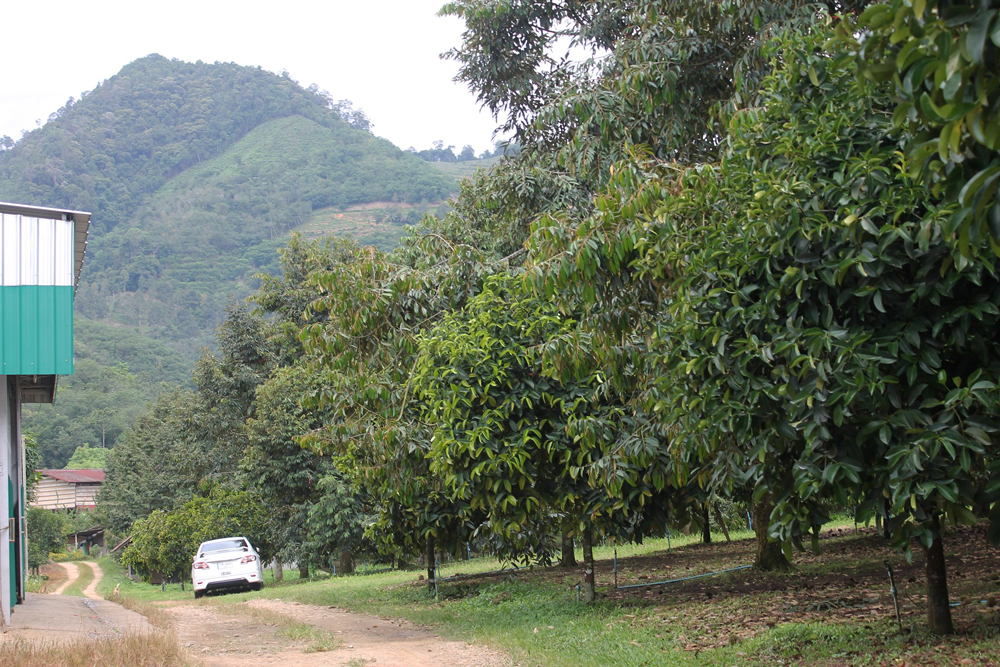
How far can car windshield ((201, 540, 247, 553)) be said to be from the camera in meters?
20.6

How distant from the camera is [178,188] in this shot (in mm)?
151375

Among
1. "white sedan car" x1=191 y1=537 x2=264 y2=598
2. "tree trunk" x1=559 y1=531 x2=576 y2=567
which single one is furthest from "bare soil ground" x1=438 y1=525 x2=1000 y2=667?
"white sedan car" x1=191 y1=537 x2=264 y2=598

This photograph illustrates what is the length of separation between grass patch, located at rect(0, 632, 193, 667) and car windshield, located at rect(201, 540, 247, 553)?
501 inches

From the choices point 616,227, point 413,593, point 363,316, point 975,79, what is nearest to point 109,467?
point 413,593

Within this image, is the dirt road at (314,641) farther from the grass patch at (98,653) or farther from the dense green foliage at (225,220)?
the dense green foliage at (225,220)

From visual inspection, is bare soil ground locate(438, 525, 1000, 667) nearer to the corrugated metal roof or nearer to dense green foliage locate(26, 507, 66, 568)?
the corrugated metal roof

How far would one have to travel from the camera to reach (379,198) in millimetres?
124812

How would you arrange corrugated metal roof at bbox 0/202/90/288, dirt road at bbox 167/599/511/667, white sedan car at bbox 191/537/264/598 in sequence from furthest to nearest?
white sedan car at bbox 191/537/264/598 < corrugated metal roof at bbox 0/202/90/288 < dirt road at bbox 167/599/511/667

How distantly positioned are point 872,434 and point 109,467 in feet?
218

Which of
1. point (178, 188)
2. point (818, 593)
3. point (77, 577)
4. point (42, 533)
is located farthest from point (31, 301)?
point (178, 188)

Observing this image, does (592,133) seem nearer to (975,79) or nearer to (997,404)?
(997,404)

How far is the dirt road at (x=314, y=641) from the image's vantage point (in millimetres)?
8570

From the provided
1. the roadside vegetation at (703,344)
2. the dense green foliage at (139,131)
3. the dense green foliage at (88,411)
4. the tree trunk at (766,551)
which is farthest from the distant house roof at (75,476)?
the dense green foliage at (139,131)

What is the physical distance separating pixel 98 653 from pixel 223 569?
528 inches
